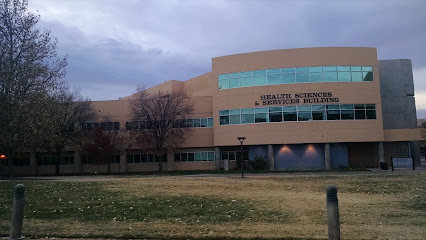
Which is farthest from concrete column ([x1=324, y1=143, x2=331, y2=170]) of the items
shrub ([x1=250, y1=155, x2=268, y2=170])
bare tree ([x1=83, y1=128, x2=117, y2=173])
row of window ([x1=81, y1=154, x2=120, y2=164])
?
row of window ([x1=81, y1=154, x2=120, y2=164])

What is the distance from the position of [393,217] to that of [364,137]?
33251 millimetres

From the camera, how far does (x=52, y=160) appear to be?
167 feet

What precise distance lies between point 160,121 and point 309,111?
16579 millimetres

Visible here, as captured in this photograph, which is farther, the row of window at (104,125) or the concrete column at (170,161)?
the row of window at (104,125)

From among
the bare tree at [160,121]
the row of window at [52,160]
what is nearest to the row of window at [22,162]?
the row of window at [52,160]

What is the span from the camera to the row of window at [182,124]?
146 ft

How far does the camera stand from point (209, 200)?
12086 mm

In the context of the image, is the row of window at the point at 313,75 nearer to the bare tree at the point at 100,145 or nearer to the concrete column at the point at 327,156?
the concrete column at the point at 327,156

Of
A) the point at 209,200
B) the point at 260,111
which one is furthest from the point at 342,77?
the point at 209,200

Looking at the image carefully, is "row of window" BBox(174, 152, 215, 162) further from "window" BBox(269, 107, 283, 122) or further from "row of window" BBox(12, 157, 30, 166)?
"row of window" BBox(12, 157, 30, 166)

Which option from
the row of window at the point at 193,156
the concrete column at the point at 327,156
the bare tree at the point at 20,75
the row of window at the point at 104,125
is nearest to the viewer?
the bare tree at the point at 20,75

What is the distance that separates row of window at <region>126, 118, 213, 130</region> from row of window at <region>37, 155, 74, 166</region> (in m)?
9.79

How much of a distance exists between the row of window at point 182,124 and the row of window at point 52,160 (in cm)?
979

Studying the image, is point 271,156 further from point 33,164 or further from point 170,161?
point 33,164
